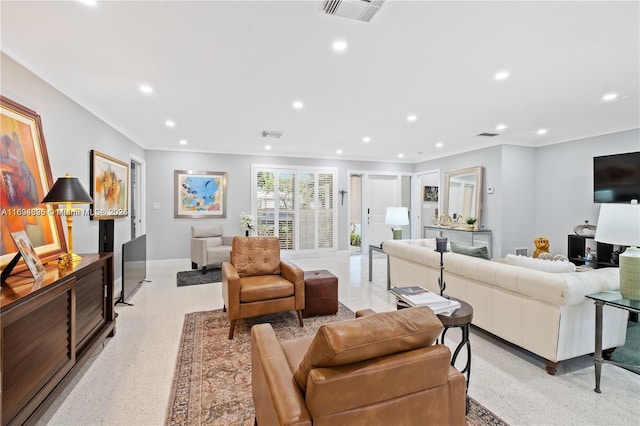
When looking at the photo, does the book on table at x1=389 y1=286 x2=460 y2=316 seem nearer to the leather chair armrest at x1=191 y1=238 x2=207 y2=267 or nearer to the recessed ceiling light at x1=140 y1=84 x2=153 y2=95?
the recessed ceiling light at x1=140 y1=84 x2=153 y2=95

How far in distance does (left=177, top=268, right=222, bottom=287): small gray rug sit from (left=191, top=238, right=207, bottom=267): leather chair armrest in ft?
0.62

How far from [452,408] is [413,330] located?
0.44 m

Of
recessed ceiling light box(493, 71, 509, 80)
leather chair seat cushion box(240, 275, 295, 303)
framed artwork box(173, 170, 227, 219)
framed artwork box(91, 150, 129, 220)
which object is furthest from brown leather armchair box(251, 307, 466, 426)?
framed artwork box(173, 170, 227, 219)

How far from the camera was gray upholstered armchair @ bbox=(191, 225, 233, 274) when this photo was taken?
5.42m

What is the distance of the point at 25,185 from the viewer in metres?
2.31

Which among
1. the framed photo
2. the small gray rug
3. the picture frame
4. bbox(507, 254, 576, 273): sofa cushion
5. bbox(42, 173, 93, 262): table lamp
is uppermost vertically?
the picture frame

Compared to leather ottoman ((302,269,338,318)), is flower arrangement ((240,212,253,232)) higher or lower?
higher

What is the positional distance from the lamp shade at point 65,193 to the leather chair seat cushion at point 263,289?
1513mm

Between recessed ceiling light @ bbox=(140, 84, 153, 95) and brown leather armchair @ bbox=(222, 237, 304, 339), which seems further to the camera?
recessed ceiling light @ bbox=(140, 84, 153, 95)

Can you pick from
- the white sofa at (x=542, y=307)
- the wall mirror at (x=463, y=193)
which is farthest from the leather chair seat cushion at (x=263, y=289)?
the wall mirror at (x=463, y=193)

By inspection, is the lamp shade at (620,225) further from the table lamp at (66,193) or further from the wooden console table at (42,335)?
the table lamp at (66,193)

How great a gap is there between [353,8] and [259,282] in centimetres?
245

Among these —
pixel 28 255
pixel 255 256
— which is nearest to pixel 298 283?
pixel 255 256

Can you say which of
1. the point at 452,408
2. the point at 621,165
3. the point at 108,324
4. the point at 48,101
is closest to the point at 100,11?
the point at 48,101
